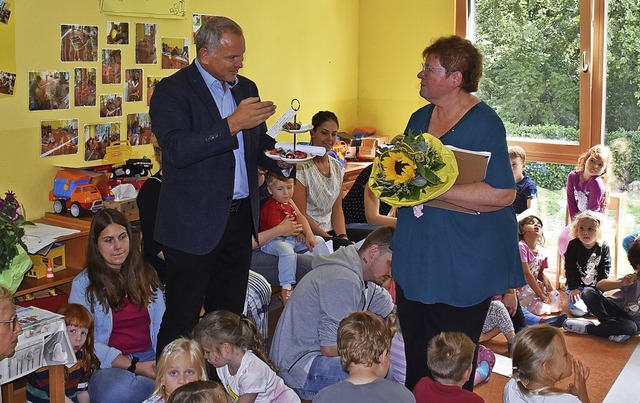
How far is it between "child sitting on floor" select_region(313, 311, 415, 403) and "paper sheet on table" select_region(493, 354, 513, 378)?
138 cm

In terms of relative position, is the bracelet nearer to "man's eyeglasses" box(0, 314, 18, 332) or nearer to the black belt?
the black belt

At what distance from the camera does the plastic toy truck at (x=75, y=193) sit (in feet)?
13.7

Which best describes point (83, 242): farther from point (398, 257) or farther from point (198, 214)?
point (398, 257)

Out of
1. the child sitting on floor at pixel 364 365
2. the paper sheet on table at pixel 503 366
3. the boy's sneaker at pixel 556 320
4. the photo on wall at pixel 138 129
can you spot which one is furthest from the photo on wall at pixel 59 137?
the boy's sneaker at pixel 556 320

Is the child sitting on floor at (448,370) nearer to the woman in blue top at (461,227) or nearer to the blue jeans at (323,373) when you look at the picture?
the woman in blue top at (461,227)

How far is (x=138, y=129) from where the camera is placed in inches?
186

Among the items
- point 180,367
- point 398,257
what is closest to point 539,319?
point 398,257

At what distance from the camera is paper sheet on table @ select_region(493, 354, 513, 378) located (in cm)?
431

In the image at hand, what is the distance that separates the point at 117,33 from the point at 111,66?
0.17 m

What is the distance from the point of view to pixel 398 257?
2920 mm

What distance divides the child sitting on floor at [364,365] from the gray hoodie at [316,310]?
296 millimetres

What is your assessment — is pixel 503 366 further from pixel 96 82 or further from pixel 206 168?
pixel 96 82

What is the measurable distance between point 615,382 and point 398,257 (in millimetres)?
1916

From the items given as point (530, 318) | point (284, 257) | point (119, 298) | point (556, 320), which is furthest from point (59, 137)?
point (556, 320)
